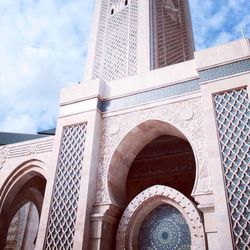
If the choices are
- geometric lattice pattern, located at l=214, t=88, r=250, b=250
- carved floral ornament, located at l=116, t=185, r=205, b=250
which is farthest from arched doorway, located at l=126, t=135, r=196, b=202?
geometric lattice pattern, located at l=214, t=88, r=250, b=250

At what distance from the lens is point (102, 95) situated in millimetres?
4598

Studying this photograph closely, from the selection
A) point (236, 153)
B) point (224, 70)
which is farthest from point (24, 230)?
point (224, 70)

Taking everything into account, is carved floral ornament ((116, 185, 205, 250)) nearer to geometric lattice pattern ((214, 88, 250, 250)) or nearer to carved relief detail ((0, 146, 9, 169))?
geometric lattice pattern ((214, 88, 250, 250))

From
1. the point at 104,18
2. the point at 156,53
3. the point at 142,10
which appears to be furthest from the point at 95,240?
the point at 104,18

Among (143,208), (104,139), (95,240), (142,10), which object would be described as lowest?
(95,240)

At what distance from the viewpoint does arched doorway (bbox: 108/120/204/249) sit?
387 cm

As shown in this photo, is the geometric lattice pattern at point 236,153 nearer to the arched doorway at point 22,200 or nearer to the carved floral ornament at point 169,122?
the carved floral ornament at point 169,122

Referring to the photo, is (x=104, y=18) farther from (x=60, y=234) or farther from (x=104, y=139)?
(x=60, y=234)

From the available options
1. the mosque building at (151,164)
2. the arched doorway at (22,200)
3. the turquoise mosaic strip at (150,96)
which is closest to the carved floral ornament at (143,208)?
the mosque building at (151,164)

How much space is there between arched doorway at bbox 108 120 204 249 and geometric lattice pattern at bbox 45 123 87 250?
1.53 ft

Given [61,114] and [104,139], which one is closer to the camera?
[104,139]

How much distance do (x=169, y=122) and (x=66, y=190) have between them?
5.25ft

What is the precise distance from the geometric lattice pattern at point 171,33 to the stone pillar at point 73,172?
179 cm

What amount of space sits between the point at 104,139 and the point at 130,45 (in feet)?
8.59
